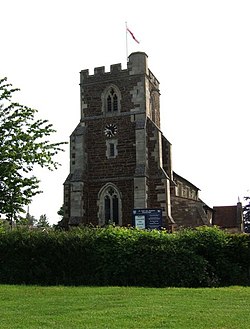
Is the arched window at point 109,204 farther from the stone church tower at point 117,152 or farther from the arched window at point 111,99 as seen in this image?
the arched window at point 111,99

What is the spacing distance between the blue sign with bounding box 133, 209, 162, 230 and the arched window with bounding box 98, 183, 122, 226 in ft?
25.6

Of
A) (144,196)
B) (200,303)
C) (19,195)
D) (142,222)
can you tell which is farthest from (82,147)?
(200,303)

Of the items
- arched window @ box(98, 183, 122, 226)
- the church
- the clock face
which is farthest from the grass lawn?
the clock face

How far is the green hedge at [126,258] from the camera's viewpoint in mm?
16812

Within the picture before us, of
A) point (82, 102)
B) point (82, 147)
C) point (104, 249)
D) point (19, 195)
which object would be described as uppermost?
point (82, 102)

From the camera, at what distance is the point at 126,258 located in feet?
56.3

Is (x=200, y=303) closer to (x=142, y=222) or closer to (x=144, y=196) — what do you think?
(x=142, y=222)

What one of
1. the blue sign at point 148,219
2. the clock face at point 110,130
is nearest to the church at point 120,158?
the clock face at point 110,130

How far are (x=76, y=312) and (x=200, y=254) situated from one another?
348 inches

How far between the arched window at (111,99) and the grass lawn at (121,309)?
795 inches

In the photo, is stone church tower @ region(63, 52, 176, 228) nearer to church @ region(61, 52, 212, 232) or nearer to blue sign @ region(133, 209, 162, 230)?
church @ region(61, 52, 212, 232)

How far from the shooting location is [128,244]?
691 inches

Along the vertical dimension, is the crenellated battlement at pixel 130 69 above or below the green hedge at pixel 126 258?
above

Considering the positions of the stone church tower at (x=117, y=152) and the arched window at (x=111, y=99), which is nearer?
the stone church tower at (x=117, y=152)
